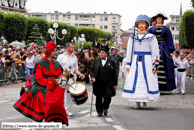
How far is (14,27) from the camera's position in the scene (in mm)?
50250

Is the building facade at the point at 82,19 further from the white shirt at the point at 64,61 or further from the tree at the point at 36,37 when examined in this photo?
the white shirt at the point at 64,61

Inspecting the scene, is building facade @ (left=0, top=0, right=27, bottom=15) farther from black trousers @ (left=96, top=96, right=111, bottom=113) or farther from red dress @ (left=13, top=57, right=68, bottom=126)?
red dress @ (left=13, top=57, right=68, bottom=126)

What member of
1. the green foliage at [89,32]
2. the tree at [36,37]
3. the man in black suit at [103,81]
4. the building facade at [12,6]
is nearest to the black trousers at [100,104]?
the man in black suit at [103,81]

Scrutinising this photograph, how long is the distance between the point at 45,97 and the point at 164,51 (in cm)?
818

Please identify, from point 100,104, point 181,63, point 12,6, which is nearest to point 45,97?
point 100,104

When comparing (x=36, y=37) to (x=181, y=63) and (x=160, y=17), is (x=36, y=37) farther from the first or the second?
(x=160, y=17)

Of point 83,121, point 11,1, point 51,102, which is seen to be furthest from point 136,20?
point 11,1

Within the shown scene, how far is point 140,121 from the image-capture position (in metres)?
8.36

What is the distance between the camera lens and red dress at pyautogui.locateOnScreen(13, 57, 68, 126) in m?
6.44

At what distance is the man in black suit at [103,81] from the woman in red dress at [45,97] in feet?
7.88

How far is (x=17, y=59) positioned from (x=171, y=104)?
11.4 metres

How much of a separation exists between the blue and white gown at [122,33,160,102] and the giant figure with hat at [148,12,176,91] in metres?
3.47

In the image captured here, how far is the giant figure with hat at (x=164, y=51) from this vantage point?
1370 cm

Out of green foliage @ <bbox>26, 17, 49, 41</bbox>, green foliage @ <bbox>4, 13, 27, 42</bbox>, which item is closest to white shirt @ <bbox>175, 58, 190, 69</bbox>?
green foliage @ <bbox>4, 13, 27, 42</bbox>
